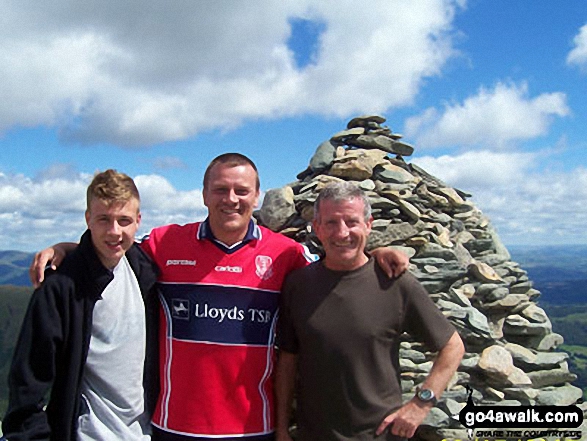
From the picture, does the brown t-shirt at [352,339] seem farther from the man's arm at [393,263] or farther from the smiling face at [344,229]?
the smiling face at [344,229]

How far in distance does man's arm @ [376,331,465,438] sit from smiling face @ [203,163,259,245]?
7.76 ft

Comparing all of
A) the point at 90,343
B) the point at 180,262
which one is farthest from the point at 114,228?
the point at 90,343

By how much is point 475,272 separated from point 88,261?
763cm

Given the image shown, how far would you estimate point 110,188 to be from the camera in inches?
179

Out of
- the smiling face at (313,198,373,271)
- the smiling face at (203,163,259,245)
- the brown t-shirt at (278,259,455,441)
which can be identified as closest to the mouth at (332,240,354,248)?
the smiling face at (313,198,373,271)

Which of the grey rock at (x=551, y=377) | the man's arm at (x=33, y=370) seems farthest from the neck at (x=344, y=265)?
the grey rock at (x=551, y=377)

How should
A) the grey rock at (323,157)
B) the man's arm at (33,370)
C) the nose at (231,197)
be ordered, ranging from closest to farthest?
1. the man's arm at (33,370)
2. the nose at (231,197)
3. the grey rock at (323,157)

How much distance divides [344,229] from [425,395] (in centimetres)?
181

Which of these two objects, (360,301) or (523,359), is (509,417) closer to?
(523,359)

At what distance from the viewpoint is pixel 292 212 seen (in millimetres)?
8906

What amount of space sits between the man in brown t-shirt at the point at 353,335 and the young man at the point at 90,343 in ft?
5.16

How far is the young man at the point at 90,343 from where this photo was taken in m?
4.28

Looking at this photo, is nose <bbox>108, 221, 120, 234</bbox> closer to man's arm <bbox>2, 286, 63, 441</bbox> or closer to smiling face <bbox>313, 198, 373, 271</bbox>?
man's arm <bbox>2, 286, 63, 441</bbox>

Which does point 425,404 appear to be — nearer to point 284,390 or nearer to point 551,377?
point 284,390
